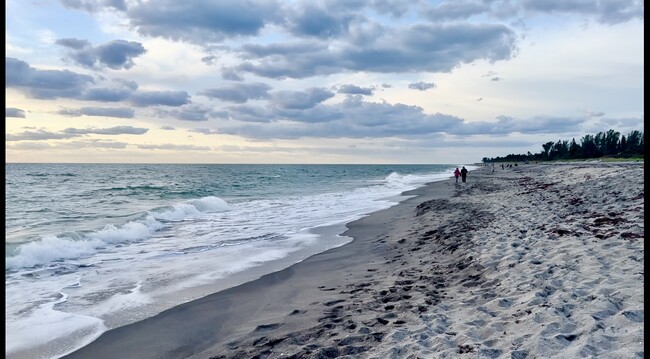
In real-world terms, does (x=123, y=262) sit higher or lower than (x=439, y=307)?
lower

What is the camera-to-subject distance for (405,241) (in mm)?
13086

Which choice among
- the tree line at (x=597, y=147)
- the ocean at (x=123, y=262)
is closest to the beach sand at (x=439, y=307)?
the ocean at (x=123, y=262)

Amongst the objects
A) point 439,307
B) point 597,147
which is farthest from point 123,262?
point 597,147

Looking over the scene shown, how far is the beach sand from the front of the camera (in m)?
5.08

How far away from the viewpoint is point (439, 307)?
6520 mm

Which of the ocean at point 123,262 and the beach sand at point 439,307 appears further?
the ocean at point 123,262

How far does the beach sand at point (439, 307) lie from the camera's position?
5.08 metres

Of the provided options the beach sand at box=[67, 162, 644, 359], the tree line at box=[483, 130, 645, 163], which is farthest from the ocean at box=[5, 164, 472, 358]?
the tree line at box=[483, 130, 645, 163]

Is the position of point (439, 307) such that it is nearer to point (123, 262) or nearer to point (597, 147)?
point (123, 262)

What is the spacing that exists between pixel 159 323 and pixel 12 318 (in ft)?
9.00

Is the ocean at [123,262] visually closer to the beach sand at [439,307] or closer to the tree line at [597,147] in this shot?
the beach sand at [439,307]

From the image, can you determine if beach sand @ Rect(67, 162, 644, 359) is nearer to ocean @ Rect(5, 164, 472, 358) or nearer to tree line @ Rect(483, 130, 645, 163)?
ocean @ Rect(5, 164, 472, 358)

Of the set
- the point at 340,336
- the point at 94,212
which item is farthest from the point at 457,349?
the point at 94,212

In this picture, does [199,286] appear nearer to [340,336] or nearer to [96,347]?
[96,347]
